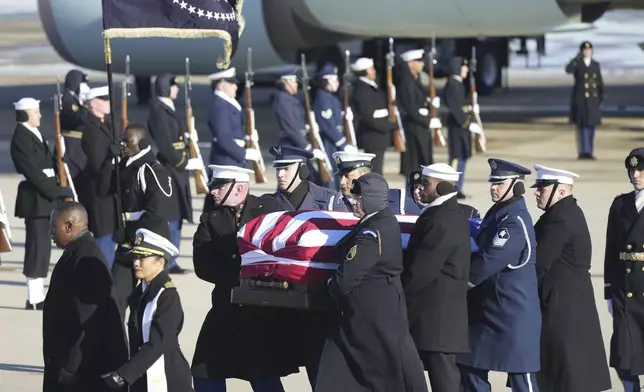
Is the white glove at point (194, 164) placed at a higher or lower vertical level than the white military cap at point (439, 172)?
lower

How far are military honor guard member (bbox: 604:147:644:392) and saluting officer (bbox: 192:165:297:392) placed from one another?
183 centimetres

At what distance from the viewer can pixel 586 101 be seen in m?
18.2

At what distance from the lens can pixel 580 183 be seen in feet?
52.5

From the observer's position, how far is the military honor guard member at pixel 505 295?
7035 mm

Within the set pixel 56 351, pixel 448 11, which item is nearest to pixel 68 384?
pixel 56 351

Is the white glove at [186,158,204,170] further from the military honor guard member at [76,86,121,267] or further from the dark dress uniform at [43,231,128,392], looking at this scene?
the dark dress uniform at [43,231,128,392]

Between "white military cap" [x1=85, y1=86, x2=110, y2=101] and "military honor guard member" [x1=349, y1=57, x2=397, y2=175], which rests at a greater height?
"white military cap" [x1=85, y1=86, x2=110, y2=101]

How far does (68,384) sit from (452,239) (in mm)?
1866

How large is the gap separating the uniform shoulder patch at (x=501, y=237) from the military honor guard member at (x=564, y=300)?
420 millimetres

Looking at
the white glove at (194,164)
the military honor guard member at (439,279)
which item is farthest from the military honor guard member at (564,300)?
the white glove at (194,164)

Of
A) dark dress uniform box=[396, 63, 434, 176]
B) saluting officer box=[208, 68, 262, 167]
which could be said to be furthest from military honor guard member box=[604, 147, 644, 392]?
dark dress uniform box=[396, 63, 434, 176]

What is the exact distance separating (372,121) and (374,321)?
8.87 m

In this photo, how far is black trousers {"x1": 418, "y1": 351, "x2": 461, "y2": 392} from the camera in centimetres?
682

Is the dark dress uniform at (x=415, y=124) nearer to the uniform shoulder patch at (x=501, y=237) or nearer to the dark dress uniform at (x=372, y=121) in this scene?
the dark dress uniform at (x=372, y=121)
